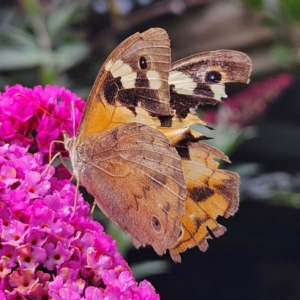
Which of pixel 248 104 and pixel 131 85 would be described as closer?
pixel 131 85

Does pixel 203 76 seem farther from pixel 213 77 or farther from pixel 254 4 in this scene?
pixel 254 4

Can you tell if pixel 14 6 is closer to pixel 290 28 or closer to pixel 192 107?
pixel 290 28

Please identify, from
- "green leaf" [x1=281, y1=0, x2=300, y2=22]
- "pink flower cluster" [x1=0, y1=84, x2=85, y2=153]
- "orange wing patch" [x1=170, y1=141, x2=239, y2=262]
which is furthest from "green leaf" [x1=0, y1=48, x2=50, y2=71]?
"orange wing patch" [x1=170, y1=141, x2=239, y2=262]

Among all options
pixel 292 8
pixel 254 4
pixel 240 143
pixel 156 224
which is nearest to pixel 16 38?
pixel 254 4

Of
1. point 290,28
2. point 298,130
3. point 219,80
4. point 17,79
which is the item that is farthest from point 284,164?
point 219,80

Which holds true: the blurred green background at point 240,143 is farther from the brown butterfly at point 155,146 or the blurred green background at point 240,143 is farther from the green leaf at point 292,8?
the brown butterfly at point 155,146

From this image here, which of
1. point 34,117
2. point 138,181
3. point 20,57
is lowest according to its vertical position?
point 138,181
